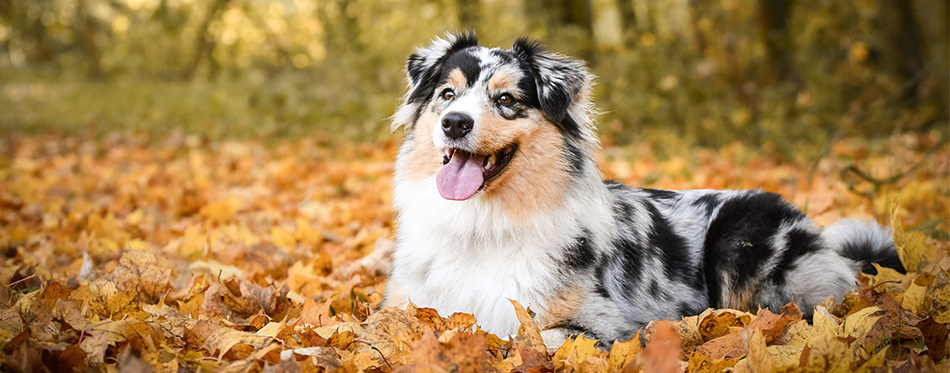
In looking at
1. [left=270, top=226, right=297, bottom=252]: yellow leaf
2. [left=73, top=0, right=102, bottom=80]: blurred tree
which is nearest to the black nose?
[left=270, top=226, right=297, bottom=252]: yellow leaf

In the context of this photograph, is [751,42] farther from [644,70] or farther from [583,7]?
[583,7]

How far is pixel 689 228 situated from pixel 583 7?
9850 millimetres

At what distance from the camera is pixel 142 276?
3314 millimetres

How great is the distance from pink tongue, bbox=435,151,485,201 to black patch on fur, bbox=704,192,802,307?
140 cm

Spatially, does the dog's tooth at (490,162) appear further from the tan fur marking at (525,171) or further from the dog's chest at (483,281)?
the dog's chest at (483,281)

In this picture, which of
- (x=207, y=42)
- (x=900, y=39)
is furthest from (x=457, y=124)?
(x=207, y=42)

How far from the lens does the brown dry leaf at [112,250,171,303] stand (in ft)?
10.8

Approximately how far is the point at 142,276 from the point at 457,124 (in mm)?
1807

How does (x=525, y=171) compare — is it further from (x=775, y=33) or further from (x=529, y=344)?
(x=775, y=33)

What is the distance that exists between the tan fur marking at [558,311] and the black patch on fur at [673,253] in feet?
2.41

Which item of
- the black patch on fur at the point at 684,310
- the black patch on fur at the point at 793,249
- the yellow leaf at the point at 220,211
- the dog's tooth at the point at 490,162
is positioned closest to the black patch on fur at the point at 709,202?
the black patch on fur at the point at 793,249

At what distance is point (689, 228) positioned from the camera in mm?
3660

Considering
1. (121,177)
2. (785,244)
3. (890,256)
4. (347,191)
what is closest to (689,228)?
(785,244)

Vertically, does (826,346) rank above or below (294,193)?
above
